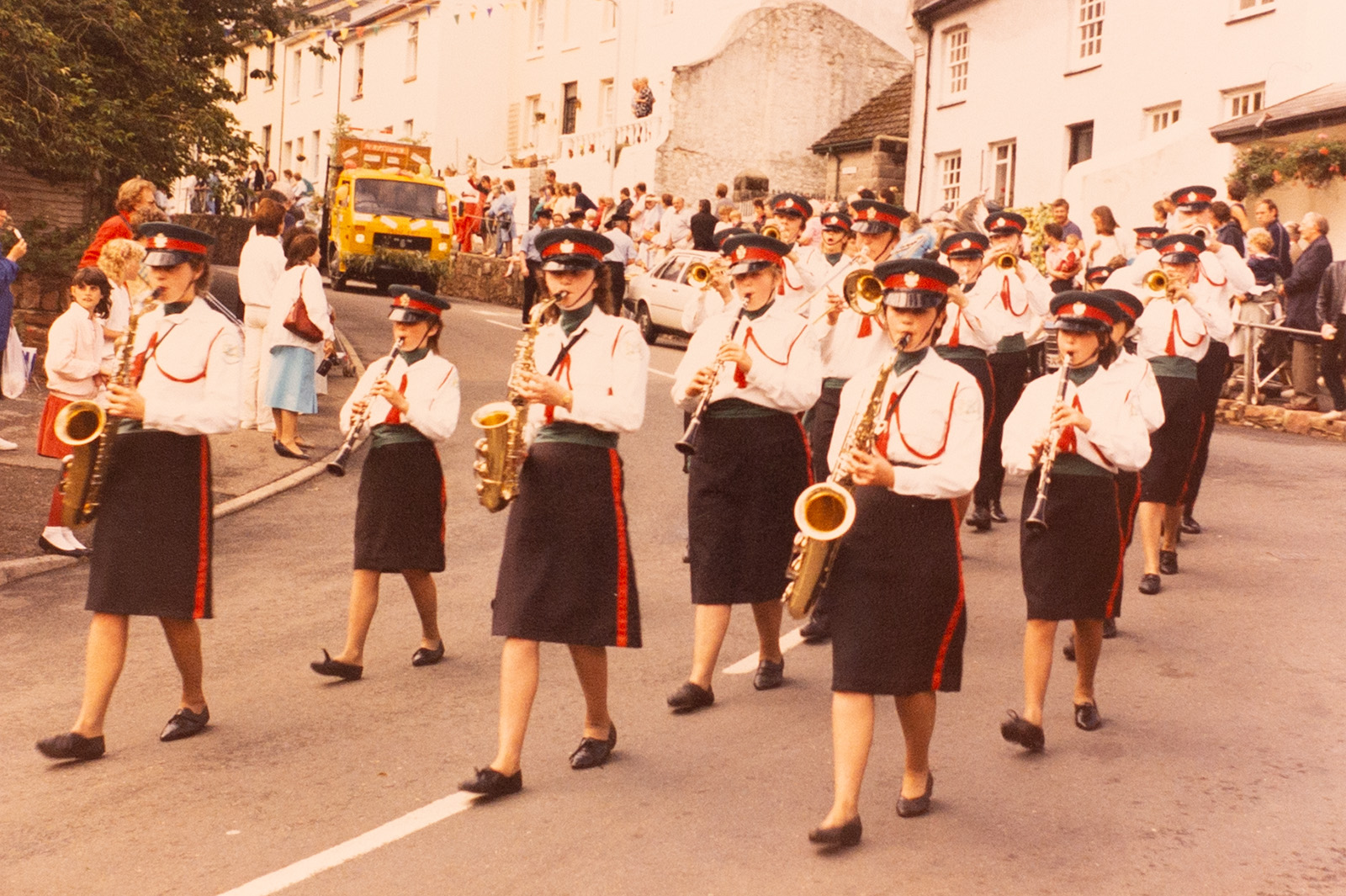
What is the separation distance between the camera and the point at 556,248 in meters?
6.66

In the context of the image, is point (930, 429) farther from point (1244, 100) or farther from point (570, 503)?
point (1244, 100)

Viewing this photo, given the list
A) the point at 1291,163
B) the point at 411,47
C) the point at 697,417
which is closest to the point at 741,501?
the point at 697,417

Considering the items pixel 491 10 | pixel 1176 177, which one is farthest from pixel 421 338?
pixel 491 10

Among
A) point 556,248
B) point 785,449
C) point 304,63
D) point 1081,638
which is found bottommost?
point 1081,638

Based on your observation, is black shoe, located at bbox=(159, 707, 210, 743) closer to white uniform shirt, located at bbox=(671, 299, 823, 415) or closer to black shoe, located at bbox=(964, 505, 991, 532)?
white uniform shirt, located at bbox=(671, 299, 823, 415)

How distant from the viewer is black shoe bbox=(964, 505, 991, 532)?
12.1m

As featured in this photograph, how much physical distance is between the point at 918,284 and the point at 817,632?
3.49m

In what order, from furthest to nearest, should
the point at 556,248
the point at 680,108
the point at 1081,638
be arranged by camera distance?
the point at 680,108 → the point at 1081,638 → the point at 556,248

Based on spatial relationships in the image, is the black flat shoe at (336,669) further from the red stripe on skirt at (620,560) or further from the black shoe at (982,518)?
the black shoe at (982,518)

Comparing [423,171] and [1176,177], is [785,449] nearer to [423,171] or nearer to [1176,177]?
[1176,177]

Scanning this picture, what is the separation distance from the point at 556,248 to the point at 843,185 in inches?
1369

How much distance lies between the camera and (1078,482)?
739 centimetres

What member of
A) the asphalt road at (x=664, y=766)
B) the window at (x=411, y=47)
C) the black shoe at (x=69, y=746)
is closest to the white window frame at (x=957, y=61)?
the asphalt road at (x=664, y=766)

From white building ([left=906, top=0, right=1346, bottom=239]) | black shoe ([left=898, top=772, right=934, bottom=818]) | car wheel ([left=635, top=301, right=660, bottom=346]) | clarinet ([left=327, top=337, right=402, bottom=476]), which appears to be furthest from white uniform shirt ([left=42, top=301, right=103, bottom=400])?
white building ([left=906, top=0, right=1346, bottom=239])
